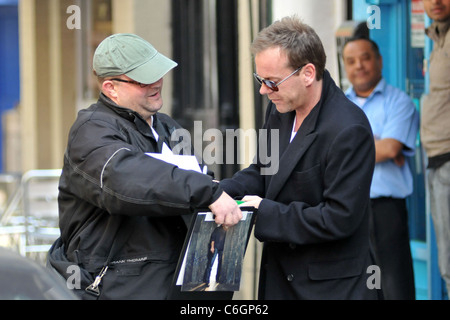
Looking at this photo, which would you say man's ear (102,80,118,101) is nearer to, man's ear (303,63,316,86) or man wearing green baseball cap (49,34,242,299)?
man wearing green baseball cap (49,34,242,299)

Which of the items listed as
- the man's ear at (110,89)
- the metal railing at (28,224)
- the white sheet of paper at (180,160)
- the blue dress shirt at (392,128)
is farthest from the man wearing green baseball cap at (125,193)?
the metal railing at (28,224)

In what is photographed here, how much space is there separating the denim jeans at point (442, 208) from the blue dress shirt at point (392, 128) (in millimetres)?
322

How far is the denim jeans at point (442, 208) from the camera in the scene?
5121 millimetres

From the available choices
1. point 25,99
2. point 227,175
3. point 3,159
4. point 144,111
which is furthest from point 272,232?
point 3,159

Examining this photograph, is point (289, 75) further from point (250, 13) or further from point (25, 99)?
point (25, 99)

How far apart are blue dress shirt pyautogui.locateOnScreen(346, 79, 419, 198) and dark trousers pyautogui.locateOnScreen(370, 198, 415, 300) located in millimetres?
93

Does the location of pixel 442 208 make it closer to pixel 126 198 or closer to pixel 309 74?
pixel 309 74

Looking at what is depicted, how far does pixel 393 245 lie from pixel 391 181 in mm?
450

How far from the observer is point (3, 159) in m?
17.9

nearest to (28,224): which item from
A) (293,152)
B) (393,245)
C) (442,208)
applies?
(393,245)

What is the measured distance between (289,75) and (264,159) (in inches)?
20.6

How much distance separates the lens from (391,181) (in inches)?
218

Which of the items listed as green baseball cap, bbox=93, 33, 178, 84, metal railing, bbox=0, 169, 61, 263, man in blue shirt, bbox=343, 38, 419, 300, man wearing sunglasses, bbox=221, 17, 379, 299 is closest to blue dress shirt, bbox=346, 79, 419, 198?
man in blue shirt, bbox=343, 38, 419, 300

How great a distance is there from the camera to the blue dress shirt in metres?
5.52
